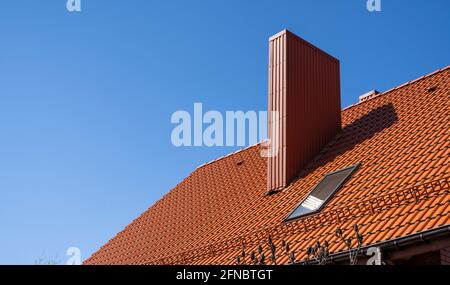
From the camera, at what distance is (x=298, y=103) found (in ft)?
45.8

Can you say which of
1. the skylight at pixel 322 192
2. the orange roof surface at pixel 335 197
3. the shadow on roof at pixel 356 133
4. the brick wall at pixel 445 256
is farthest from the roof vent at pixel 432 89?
the brick wall at pixel 445 256

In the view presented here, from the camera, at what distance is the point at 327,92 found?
14773mm

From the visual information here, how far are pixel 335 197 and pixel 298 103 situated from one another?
3.89m

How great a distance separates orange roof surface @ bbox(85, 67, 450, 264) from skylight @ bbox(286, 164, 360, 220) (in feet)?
0.64

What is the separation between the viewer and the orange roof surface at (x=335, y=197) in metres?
8.89

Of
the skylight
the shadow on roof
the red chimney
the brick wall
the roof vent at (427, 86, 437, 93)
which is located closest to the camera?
the brick wall

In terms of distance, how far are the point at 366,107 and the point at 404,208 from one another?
638cm

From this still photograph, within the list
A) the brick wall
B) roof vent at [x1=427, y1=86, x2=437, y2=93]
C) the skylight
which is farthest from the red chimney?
the brick wall

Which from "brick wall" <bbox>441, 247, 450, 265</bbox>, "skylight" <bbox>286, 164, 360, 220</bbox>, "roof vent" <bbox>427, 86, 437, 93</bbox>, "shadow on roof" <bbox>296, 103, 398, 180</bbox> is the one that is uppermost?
"roof vent" <bbox>427, 86, 437, 93</bbox>

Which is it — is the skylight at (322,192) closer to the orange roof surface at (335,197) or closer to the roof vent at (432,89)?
the orange roof surface at (335,197)

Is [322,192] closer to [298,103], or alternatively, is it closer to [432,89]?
[298,103]

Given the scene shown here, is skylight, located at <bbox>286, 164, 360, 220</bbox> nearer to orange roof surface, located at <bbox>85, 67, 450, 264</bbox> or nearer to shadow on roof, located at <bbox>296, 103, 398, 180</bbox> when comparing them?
orange roof surface, located at <bbox>85, 67, 450, 264</bbox>

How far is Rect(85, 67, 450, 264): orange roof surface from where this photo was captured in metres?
8.89
